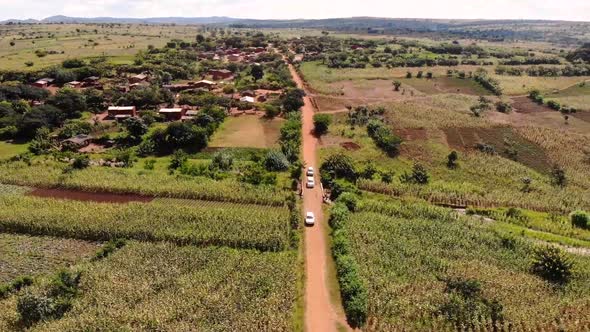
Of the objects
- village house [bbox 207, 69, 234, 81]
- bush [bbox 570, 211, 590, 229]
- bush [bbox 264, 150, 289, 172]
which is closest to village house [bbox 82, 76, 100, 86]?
village house [bbox 207, 69, 234, 81]

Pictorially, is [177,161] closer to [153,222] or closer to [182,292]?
[153,222]

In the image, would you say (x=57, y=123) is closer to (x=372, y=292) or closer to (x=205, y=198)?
(x=205, y=198)

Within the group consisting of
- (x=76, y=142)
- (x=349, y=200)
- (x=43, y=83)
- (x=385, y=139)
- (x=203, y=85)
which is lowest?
(x=349, y=200)

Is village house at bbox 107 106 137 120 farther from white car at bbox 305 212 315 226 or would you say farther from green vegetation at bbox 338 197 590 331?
green vegetation at bbox 338 197 590 331

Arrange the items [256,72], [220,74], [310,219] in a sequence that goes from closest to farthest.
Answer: [310,219] → [256,72] → [220,74]

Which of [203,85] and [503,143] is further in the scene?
[203,85]

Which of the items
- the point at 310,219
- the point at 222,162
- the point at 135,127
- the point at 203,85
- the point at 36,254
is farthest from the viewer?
the point at 203,85

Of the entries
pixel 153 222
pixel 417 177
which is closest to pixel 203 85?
pixel 417 177

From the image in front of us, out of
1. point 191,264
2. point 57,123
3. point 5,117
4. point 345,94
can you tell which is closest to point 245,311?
point 191,264
